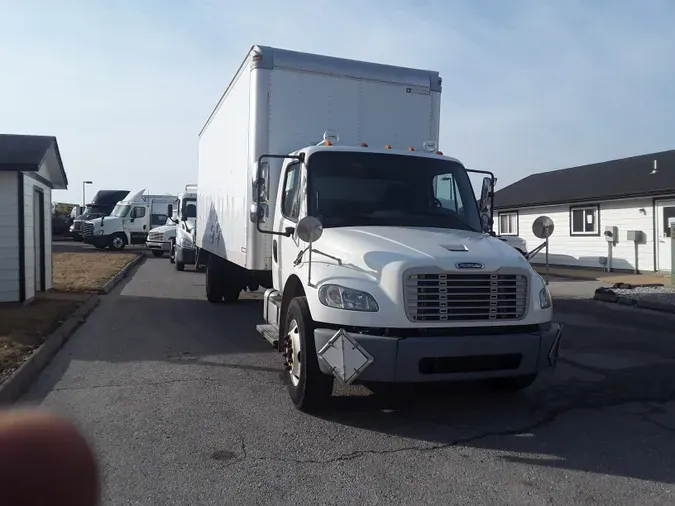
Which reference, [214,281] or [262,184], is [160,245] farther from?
[262,184]

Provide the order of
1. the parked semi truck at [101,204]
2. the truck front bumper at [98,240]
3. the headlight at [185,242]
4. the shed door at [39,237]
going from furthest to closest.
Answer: the parked semi truck at [101,204], the truck front bumper at [98,240], the headlight at [185,242], the shed door at [39,237]

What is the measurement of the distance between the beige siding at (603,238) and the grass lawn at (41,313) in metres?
16.2

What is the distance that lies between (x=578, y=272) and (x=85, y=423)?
18969 millimetres

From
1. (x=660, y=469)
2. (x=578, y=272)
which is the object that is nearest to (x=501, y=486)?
(x=660, y=469)

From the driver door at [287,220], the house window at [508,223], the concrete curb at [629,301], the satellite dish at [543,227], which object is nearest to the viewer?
the satellite dish at [543,227]

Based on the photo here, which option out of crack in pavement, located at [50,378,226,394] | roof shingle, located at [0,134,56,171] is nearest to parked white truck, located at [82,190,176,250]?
roof shingle, located at [0,134,56,171]

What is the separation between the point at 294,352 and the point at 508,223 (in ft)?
79.4

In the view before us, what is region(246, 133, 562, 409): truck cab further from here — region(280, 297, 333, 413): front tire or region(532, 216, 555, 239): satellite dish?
region(532, 216, 555, 239): satellite dish

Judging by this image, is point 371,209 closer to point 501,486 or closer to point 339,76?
point 339,76

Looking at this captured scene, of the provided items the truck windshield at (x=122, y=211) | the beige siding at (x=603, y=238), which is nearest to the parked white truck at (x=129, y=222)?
the truck windshield at (x=122, y=211)

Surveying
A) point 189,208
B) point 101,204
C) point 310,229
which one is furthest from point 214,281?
point 101,204

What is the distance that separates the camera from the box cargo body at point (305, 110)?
305 inches

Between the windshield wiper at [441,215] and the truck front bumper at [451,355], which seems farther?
the windshield wiper at [441,215]

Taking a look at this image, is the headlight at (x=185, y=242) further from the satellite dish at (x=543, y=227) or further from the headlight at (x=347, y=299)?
the headlight at (x=347, y=299)
